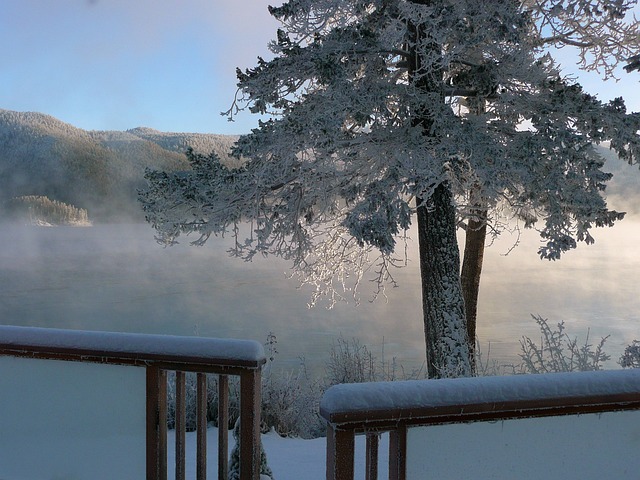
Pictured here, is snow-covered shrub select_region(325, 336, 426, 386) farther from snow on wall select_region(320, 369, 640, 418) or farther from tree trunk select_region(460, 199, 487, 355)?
snow on wall select_region(320, 369, 640, 418)

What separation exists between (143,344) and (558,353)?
305 inches

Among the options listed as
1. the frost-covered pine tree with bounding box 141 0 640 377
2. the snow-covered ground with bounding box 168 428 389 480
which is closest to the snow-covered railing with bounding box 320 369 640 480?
the snow-covered ground with bounding box 168 428 389 480

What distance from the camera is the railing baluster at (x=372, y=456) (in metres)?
2.88

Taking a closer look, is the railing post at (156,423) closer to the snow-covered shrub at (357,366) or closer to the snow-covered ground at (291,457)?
the snow-covered ground at (291,457)

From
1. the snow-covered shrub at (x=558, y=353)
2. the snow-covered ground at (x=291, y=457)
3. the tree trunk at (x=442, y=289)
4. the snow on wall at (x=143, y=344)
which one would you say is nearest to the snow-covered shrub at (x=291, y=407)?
the snow-covered ground at (x=291, y=457)

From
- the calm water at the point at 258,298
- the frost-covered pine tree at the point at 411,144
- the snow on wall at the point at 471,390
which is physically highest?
the frost-covered pine tree at the point at 411,144

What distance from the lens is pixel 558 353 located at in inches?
378

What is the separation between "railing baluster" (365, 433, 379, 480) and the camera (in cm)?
288

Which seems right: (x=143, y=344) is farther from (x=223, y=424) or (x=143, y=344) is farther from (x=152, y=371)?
(x=223, y=424)

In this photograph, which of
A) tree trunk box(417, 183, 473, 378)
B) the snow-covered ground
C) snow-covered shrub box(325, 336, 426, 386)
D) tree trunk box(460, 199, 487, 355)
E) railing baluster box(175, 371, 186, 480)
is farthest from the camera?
tree trunk box(460, 199, 487, 355)

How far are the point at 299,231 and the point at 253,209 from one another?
0.99m

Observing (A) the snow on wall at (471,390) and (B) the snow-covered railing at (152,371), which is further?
(B) the snow-covered railing at (152,371)

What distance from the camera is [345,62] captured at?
9.16 metres

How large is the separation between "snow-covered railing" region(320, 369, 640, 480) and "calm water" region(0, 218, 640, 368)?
6.95 metres
